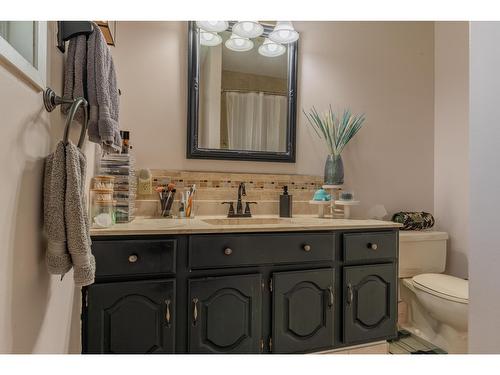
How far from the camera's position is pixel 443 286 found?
5.42 ft

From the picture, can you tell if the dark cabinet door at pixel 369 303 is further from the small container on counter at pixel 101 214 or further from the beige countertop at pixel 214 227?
the small container on counter at pixel 101 214

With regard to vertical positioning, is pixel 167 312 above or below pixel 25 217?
below

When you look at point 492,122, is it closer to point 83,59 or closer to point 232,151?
point 83,59

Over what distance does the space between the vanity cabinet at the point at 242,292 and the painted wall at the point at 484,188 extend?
78cm

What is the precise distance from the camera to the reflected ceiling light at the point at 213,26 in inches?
68.5

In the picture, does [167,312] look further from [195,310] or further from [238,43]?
[238,43]

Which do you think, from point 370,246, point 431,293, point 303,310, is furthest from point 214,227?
point 431,293

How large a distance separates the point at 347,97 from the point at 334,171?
22.4 inches

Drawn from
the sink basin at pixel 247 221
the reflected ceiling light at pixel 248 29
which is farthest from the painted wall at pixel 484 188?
the reflected ceiling light at pixel 248 29

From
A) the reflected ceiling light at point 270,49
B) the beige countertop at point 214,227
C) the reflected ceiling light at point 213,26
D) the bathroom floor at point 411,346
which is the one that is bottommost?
the bathroom floor at point 411,346

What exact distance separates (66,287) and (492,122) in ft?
4.03

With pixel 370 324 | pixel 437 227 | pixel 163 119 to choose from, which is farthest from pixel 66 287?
pixel 437 227

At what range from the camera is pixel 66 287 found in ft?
3.23

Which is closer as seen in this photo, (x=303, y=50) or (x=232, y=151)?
(x=232, y=151)
